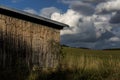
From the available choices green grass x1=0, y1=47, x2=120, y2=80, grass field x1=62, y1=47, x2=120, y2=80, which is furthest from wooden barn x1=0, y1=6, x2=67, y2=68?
grass field x1=62, y1=47, x2=120, y2=80

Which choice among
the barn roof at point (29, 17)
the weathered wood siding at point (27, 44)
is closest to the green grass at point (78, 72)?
the weathered wood siding at point (27, 44)

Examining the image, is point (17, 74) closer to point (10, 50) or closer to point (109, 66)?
point (10, 50)

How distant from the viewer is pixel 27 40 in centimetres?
1808

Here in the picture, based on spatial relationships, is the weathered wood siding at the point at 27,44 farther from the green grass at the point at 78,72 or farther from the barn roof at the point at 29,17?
the green grass at the point at 78,72

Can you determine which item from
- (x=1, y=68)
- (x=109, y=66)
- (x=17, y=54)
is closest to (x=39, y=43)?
(x=17, y=54)

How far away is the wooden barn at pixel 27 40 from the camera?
16516 mm

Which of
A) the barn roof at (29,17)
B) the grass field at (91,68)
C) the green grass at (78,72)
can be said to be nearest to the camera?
the grass field at (91,68)

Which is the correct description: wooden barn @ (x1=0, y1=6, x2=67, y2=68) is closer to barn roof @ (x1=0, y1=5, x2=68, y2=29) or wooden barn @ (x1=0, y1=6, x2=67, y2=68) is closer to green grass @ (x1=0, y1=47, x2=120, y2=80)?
barn roof @ (x1=0, y1=5, x2=68, y2=29)

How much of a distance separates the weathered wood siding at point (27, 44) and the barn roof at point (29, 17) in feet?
0.62

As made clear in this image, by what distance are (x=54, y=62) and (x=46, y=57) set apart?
2.72ft

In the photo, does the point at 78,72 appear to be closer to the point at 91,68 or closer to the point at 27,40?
the point at 91,68

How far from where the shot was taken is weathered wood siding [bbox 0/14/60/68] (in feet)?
54.1

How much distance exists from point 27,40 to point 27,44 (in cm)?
21

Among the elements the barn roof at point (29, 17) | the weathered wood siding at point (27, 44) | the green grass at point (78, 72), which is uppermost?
the barn roof at point (29, 17)
